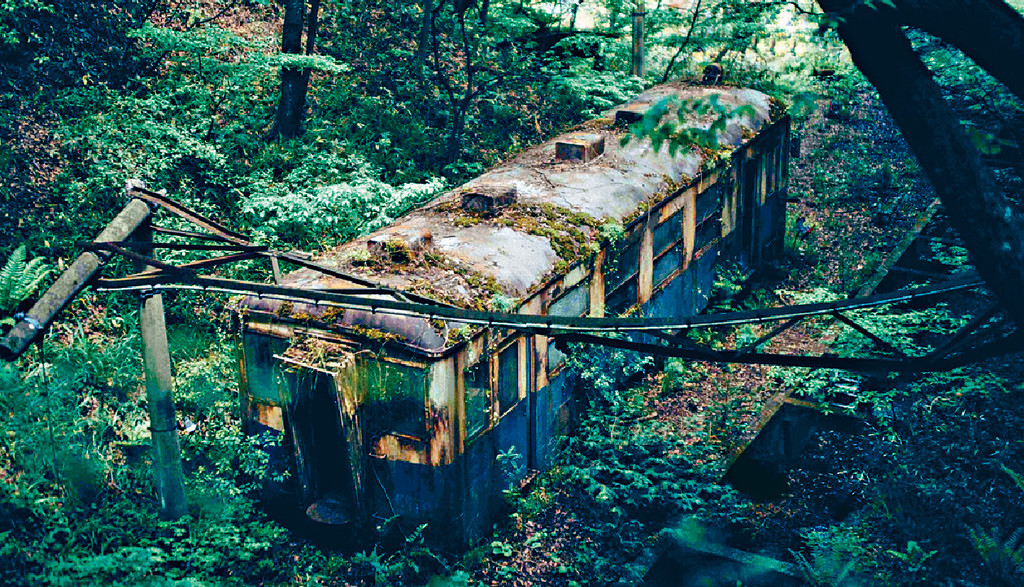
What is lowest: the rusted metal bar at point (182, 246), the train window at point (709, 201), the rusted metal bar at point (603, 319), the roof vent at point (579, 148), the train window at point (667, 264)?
the train window at point (667, 264)

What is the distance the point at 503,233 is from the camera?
818 centimetres

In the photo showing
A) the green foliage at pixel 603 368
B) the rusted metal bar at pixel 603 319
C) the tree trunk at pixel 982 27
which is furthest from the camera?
the green foliage at pixel 603 368

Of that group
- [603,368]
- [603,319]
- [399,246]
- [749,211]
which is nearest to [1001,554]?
[603,368]

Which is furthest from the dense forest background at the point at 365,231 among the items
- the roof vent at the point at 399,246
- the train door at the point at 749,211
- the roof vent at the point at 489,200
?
the roof vent at the point at 399,246

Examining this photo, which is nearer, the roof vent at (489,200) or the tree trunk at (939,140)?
the tree trunk at (939,140)

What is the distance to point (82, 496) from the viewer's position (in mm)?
7879

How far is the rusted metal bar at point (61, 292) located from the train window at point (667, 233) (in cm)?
565

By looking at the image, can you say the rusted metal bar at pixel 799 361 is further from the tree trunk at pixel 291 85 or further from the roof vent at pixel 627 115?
the tree trunk at pixel 291 85

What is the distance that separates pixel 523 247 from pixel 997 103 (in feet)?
31.2

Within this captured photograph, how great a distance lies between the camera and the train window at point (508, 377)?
7.51 metres

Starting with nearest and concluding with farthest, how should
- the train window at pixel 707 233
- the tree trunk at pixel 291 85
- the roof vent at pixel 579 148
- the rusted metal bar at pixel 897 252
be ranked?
the roof vent at pixel 579 148
the train window at pixel 707 233
the rusted metal bar at pixel 897 252
the tree trunk at pixel 291 85

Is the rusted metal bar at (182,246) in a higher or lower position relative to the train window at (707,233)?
higher

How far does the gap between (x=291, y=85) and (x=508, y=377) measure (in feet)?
24.4

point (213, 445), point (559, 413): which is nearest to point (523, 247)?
point (559, 413)
